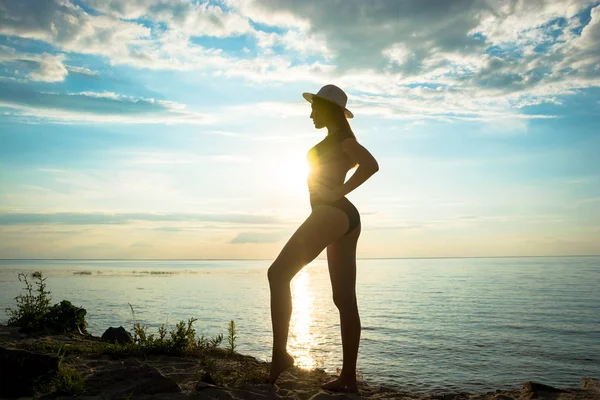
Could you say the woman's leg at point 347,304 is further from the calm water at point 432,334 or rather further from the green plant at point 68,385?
the calm water at point 432,334

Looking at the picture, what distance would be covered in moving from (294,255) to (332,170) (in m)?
0.94

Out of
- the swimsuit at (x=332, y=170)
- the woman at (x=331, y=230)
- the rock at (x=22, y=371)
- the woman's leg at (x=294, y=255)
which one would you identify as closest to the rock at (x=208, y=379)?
the woman at (x=331, y=230)

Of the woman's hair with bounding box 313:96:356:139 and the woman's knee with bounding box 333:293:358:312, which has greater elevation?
the woman's hair with bounding box 313:96:356:139

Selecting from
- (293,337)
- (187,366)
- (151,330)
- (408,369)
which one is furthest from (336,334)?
(187,366)

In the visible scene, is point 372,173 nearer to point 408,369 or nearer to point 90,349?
point 90,349

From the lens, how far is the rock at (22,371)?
13.8 ft

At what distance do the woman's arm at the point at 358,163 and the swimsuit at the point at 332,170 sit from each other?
4.7 inches

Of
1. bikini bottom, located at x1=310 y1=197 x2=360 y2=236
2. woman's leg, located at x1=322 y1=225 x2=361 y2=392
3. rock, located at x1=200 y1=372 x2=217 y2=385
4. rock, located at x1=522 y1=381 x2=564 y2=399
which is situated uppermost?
bikini bottom, located at x1=310 y1=197 x2=360 y2=236

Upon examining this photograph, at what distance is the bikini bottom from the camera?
4.39 meters

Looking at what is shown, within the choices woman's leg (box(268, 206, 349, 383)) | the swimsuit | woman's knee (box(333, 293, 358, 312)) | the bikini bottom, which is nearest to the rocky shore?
woman's leg (box(268, 206, 349, 383))

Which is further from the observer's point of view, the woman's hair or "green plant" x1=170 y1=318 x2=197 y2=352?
"green plant" x1=170 y1=318 x2=197 y2=352

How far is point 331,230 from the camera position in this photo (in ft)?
14.2

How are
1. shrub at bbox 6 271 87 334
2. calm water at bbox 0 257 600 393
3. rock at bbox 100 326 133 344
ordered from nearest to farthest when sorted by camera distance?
rock at bbox 100 326 133 344
shrub at bbox 6 271 87 334
calm water at bbox 0 257 600 393

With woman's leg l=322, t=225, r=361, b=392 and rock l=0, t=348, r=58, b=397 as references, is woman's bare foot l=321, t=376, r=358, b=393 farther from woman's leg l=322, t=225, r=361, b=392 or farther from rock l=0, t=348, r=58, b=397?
rock l=0, t=348, r=58, b=397
